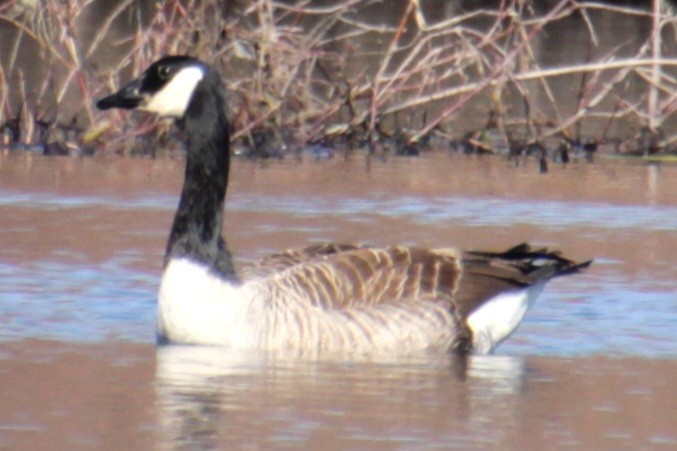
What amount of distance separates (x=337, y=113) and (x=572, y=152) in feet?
7.65

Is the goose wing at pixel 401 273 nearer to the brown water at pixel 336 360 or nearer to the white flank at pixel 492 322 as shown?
the white flank at pixel 492 322

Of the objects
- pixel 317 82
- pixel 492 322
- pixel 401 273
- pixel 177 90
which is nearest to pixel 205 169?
pixel 177 90

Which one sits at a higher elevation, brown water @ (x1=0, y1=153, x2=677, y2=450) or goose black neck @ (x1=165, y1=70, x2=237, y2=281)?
goose black neck @ (x1=165, y1=70, x2=237, y2=281)

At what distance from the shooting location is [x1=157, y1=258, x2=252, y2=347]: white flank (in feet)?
26.4

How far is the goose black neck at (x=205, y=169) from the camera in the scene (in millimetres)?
8594

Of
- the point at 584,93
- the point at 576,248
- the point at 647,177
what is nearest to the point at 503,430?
the point at 576,248

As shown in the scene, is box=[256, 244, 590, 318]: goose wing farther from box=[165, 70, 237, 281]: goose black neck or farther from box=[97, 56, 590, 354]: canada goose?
box=[165, 70, 237, 281]: goose black neck

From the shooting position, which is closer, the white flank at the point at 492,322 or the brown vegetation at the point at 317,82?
the white flank at the point at 492,322

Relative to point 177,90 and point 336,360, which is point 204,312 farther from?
point 177,90

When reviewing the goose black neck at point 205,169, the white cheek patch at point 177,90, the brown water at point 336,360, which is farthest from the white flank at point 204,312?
the white cheek patch at point 177,90

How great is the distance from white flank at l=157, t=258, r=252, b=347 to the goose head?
1.07m

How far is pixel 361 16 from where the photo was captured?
105ft

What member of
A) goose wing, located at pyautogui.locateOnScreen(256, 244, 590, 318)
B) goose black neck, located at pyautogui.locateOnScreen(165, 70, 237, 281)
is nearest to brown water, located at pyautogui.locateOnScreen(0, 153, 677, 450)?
goose wing, located at pyautogui.locateOnScreen(256, 244, 590, 318)

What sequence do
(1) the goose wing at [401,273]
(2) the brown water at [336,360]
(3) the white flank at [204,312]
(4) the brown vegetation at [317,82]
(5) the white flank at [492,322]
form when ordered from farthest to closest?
1. (4) the brown vegetation at [317,82]
2. (5) the white flank at [492,322]
3. (1) the goose wing at [401,273]
4. (3) the white flank at [204,312]
5. (2) the brown water at [336,360]
